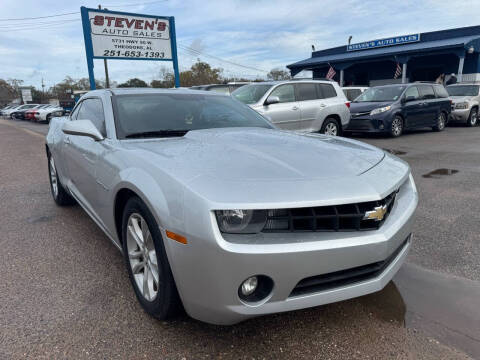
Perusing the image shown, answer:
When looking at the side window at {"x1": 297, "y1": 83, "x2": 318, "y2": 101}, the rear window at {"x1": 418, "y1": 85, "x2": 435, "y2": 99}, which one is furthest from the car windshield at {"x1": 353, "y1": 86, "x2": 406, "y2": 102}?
the side window at {"x1": 297, "y1": 83, "x2": 318, "y2": 101}

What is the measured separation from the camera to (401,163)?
2.57m

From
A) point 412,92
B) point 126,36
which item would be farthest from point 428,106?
point 126,36

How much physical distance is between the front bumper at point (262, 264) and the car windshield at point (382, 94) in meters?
10.2

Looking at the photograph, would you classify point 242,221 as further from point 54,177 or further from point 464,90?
point 464,90

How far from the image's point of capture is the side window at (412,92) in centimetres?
1095

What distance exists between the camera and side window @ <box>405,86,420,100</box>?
10955 mm

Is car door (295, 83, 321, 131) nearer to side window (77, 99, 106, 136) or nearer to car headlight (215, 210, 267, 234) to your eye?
side window (77, 99, 106, 136)

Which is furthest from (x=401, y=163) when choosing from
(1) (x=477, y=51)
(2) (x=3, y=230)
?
(1) (x=477, y=51)

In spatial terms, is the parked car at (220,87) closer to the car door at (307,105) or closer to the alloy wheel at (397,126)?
the car door at (307,105)

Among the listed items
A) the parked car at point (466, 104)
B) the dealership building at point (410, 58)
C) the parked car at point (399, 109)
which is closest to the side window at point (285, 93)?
the parked car at point (399, 109)

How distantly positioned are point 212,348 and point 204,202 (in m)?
0.88

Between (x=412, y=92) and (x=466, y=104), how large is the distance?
4.20 m

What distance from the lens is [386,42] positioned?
89.9ft

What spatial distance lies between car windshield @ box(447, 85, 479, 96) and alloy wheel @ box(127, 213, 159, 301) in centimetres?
1569
